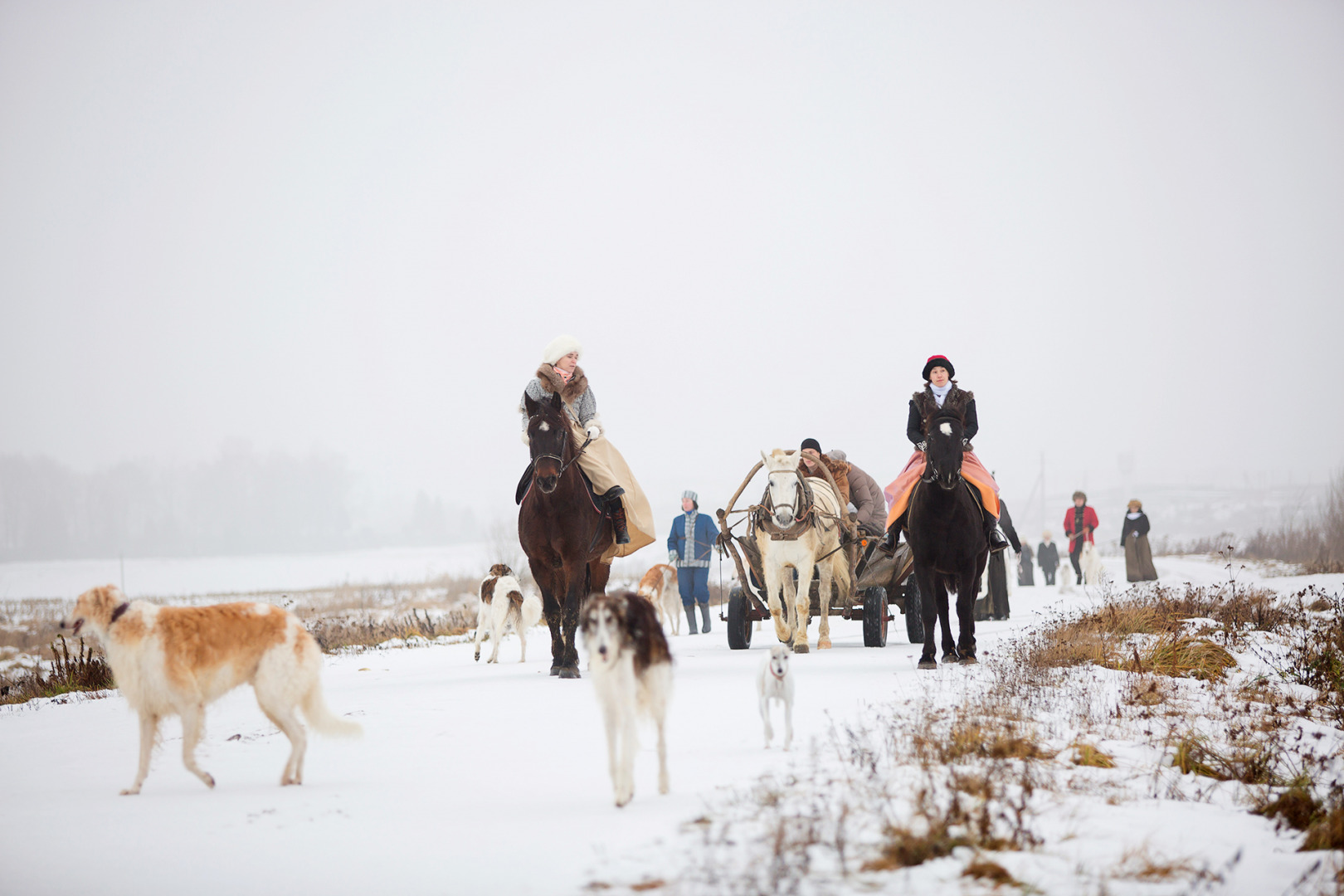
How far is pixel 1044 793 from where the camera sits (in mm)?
4961

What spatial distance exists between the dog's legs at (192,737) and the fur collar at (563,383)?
509 cm

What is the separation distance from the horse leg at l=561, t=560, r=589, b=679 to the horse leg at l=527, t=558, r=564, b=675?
2.4 inches

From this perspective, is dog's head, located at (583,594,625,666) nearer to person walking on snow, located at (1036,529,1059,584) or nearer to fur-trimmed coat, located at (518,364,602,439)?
fur-trimmed coat, located at (518,364,602,439)

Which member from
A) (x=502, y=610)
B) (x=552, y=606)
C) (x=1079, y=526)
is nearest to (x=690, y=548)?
(x=502, y=610)

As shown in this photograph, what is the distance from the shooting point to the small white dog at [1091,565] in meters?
24.7

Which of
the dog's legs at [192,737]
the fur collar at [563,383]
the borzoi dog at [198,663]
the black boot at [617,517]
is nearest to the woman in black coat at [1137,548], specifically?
the black boot at [617,517]

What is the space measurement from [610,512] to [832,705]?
3818mm

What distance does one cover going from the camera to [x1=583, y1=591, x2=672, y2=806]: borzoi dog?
15.3ft

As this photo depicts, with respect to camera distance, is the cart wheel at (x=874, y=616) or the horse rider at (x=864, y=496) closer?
the cart wheel at (x=874, y=616)

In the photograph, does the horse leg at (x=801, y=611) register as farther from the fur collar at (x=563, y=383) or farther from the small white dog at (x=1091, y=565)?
the small white dog at (x=1091, y=565)

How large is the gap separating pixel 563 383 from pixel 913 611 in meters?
5.99

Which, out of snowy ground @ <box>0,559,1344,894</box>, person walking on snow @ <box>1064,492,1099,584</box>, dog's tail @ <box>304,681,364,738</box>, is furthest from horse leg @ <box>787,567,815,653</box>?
person walking on snow @ <box>1064,492,1099,584</box>

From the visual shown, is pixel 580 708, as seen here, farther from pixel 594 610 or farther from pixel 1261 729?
pixel 1261 729

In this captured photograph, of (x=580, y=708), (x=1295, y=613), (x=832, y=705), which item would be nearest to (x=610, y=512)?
(x=580, y=708)
